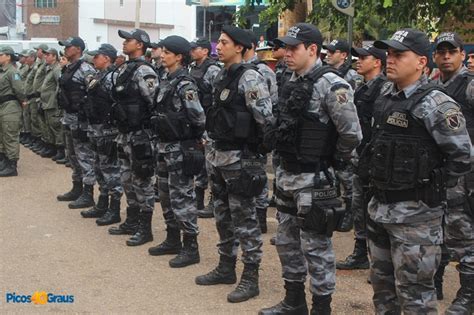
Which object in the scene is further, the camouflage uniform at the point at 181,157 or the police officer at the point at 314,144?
the camouflage uniform at the point at 181,157

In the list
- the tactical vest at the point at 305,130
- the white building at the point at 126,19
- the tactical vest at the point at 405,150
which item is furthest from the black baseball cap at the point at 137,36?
the white building at the point at 126,19

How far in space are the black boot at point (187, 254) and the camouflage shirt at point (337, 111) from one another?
6.27 feet

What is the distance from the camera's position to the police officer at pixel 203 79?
802cm

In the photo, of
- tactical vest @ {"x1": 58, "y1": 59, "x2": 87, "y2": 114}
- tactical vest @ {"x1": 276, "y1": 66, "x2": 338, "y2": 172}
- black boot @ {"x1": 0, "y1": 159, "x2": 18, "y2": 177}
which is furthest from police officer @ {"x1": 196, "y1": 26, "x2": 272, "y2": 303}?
black boot @ {"x1": 0, "y1": 159, "x2": 18, "y2": 177}

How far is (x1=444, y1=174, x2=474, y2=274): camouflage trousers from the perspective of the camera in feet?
15.8

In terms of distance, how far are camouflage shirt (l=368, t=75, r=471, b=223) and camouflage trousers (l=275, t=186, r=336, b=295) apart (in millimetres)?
644

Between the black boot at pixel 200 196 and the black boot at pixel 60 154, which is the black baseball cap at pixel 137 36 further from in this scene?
the black boot at pixel 60 154

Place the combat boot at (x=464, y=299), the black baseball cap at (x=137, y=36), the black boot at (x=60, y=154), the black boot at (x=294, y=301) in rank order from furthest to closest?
the black boot at (x=60, y=154), the black baseball cap at (x=137, y=36), the combat boot at (x=464, y=299), the black boot at (x=294, y=301)

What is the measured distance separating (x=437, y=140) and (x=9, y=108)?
8.61 meters

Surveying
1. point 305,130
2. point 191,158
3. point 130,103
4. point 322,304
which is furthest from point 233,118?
point 130,103

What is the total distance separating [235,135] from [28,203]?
4727mm

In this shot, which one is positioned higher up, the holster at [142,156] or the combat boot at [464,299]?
the holster at [142,156]

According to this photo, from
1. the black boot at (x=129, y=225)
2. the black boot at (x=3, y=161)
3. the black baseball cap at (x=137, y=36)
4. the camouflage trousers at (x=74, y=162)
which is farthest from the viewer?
the black boot at (x=3, y=161)

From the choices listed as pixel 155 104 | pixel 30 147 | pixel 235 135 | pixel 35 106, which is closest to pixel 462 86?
pixel 235 135
